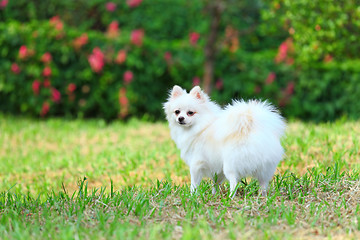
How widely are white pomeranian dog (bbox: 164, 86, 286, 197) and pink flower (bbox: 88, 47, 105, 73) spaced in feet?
20.7

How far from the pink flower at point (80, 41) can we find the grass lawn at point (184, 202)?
4356mm

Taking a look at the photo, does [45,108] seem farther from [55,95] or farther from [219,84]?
[219,84]

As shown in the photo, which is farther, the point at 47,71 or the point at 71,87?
the point at 71,87

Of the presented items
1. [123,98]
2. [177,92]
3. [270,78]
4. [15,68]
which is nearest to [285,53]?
[270,78]

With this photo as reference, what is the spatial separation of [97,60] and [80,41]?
0.66 metres

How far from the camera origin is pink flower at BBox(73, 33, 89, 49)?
10.9m

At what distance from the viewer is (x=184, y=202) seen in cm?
404

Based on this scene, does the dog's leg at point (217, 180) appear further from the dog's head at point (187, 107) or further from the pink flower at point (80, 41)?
the pink flower at point (80, 41)

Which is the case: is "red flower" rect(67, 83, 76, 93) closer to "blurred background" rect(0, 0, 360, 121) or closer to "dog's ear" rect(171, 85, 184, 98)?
"blurred background" rect(0, 0, 360, 121)

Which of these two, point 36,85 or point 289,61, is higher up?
point 289,61

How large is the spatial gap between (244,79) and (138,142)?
377 cm

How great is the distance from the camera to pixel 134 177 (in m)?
6.11

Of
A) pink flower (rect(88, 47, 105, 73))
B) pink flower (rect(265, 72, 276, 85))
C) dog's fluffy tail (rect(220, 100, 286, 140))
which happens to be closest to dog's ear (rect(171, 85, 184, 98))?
dog's fluffy tail (rect(220, 100, 286, 140))

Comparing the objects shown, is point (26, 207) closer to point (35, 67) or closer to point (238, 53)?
point (35, 67)
